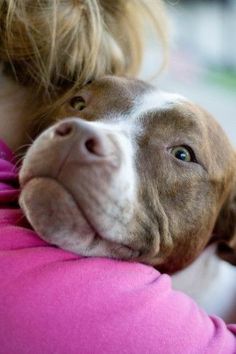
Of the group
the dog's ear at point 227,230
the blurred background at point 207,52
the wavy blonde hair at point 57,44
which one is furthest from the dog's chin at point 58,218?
the blurred background at point 207,52

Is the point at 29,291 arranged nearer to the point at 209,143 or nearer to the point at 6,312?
the point at 6,312

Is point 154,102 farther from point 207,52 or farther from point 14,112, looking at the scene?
point 207,52

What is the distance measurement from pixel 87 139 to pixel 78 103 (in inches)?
18.2

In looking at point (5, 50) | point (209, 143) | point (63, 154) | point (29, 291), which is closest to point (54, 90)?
point (5, 50)

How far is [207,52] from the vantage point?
4.96 meters

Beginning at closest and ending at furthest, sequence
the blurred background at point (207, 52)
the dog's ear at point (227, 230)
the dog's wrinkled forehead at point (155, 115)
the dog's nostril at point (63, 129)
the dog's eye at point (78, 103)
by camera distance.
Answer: the dog's nostril at point (63, 129) < the dog's wrinkled forehead at point (155, 115) < the dog's eye at point (78, 103) < the dog's ear at point (227, 230) < the blurred background at point (207, 52)

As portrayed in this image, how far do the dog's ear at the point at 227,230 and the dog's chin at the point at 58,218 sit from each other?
56 cm

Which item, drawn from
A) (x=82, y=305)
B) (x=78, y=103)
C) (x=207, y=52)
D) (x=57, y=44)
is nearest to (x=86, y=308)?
(x=82, y=305)

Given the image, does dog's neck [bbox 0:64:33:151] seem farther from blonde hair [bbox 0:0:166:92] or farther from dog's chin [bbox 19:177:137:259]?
dog's chin [bbox 19:177:137:259]

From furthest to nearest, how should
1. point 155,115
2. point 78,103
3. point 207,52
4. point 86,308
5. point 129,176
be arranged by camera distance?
point 207,52
point 78,103
point 155,115
point 129,176
point 86,308

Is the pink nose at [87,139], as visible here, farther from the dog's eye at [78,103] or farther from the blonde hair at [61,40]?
the blonde hair at [61,40]

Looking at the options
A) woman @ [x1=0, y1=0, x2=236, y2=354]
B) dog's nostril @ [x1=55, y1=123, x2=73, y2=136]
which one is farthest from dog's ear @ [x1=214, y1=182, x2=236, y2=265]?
dog's nostril @ [x1=55, y1=123, x2=73, y2=136]

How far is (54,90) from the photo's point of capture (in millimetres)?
1669

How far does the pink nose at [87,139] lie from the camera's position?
43.7 inches
